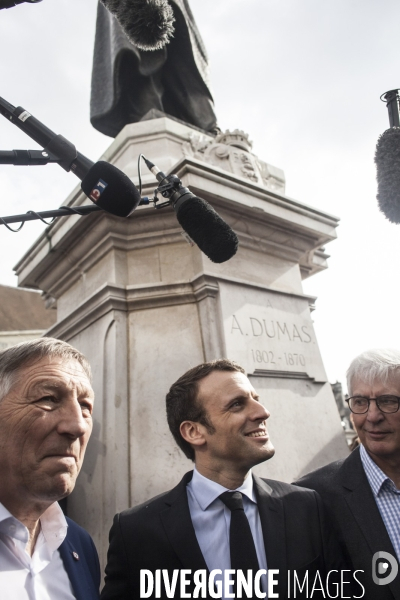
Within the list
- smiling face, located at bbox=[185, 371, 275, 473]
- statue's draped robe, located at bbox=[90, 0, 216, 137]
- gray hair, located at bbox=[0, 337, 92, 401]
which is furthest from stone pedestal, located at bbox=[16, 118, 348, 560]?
gray hair, located at bbox=[0, 337, 92, 401]

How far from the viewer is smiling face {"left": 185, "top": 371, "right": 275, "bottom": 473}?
1882mm

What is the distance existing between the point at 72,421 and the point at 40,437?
96 millimetres

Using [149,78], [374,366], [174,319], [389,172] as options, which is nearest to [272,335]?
[174,319]

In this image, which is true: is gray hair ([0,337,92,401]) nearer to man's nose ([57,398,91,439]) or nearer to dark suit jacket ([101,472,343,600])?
man's nose ([57,398,91,439])

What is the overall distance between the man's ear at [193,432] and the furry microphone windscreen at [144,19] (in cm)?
173

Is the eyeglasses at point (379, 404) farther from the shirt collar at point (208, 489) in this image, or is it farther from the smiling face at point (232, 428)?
the shirt collar at point (208, 489)

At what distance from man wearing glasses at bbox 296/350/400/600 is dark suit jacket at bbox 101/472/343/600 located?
134 mm

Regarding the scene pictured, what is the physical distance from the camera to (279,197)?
4074 millimetres

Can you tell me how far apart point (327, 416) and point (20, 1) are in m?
3.27

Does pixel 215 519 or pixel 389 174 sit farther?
pixel 389 174

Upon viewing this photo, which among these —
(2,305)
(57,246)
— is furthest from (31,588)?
(2,305)

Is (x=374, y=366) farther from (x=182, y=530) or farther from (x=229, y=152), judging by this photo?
(x=229, y=152)

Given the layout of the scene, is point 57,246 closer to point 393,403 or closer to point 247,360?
point 247,360

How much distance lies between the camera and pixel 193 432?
80.3 inches
